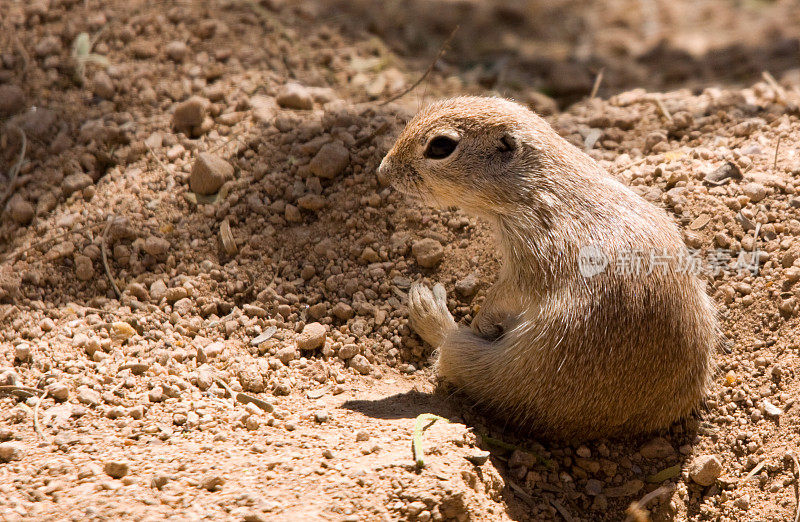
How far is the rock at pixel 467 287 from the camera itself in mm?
4137

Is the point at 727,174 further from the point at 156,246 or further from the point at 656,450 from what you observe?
the point at 156,246

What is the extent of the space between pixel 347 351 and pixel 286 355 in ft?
0.99

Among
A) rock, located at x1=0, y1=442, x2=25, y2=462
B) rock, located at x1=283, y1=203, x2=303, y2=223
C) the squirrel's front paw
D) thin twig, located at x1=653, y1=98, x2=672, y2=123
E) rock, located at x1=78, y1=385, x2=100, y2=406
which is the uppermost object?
thin twig, located at x1=653, y1=98, x2=672, y2=123

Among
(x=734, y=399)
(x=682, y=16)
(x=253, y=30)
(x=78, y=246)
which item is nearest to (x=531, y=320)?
(x=734, y=399)

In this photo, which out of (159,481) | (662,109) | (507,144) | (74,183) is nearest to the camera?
(159,481)

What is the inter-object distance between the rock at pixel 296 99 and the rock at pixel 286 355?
168cm

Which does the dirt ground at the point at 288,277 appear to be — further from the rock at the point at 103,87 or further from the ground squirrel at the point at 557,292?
the ground squirrel at the point at 557,292

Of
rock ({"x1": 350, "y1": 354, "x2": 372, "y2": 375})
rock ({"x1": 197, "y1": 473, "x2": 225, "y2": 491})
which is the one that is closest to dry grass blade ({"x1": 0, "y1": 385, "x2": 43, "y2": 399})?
rock ({"x1": 197, "y1": 473, "x2": 225, "y2": 491})

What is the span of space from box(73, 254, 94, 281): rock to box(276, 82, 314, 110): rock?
1508 millimetres

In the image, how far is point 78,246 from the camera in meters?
4.12

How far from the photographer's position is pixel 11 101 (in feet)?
15.5

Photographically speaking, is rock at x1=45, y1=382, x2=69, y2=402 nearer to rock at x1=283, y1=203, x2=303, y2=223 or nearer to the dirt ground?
the dirt ground

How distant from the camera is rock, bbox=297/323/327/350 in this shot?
12.6 ft

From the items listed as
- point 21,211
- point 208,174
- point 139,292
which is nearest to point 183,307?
point 139,292
